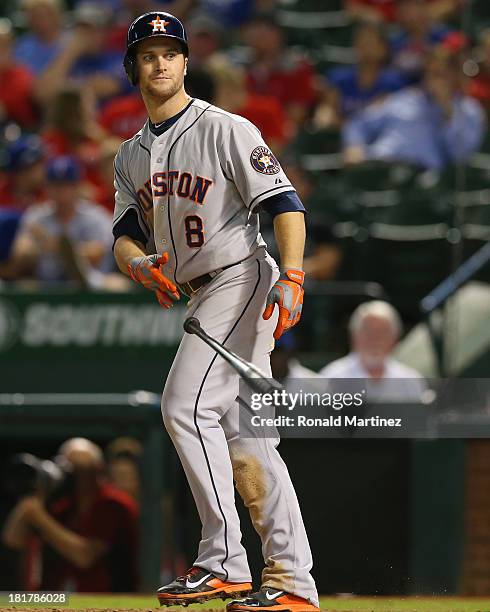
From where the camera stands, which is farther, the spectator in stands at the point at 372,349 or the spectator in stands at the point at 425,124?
the spectator in stands at the point at 425,124

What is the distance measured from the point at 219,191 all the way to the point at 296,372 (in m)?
2.56

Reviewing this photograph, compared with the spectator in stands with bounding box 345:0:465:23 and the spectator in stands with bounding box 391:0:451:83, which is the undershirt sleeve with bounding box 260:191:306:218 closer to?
the spectator in stands with bounding box 391:0:451:83

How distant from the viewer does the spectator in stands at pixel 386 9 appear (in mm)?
8688

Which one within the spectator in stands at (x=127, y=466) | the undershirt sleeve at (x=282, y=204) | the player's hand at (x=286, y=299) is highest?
the undershirt sleeve at (x=282, y=204)

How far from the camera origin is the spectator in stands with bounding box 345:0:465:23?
28.5ft

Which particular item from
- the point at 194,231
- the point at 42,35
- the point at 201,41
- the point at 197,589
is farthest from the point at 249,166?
the point at 42,35

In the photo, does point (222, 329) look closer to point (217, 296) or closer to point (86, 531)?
point (217, 296)

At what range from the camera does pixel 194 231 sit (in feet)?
12.0

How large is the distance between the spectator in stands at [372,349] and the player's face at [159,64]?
2700mm

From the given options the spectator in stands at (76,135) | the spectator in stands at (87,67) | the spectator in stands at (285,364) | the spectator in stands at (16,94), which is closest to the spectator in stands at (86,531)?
the spectator in stands at (285,364)

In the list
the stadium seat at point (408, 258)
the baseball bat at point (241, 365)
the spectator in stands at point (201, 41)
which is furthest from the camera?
the spectator in stands at point (201, 41)

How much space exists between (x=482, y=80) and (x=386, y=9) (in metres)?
1.97

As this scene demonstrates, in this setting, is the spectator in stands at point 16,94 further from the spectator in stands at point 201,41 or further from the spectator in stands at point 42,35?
the spectator in stands at point 201,41

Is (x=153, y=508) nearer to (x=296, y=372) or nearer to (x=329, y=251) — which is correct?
(x=296, y=372)
